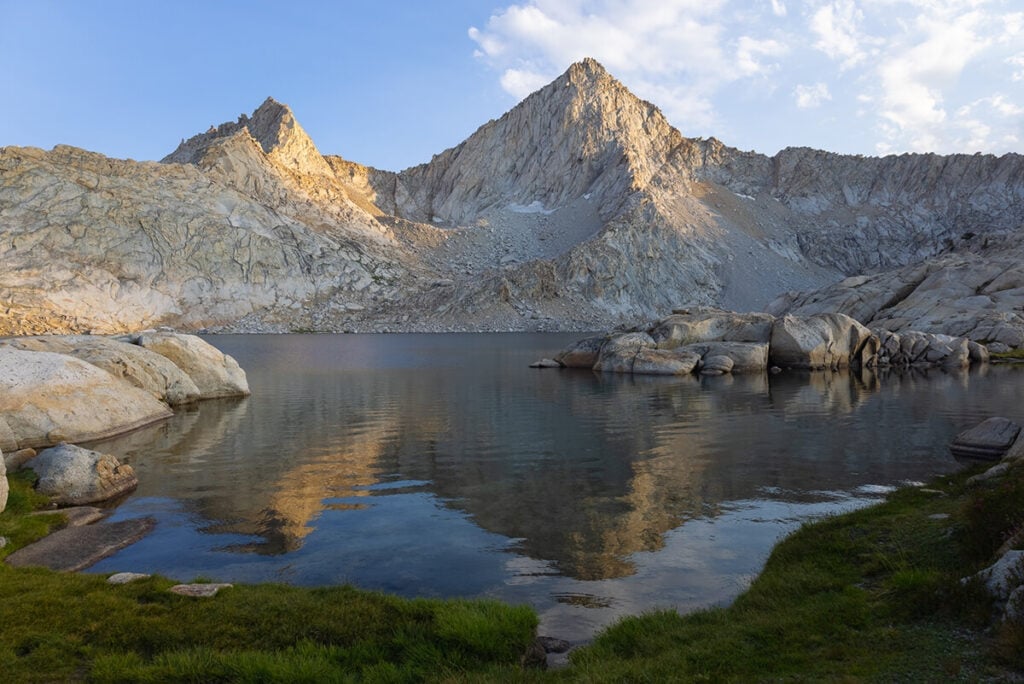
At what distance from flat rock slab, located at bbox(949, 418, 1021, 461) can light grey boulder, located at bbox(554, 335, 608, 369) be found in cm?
4431

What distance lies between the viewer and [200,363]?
42344 mm

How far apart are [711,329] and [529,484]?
177ft

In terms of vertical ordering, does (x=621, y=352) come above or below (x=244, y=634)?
above

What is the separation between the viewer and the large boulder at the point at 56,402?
2348cm

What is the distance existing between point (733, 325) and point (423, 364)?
115ft

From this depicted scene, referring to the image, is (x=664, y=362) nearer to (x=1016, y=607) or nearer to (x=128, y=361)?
(x=128, y=361)

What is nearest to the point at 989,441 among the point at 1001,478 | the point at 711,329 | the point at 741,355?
the point at 1001,478

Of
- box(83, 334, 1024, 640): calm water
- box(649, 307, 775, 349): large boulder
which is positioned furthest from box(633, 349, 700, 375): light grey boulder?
box(83, 334, 1024, 640): calm water

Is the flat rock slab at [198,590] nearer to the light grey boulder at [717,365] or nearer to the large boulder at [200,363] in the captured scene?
the large boulder at [200,363]

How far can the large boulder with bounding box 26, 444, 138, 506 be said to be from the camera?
18.7 metres

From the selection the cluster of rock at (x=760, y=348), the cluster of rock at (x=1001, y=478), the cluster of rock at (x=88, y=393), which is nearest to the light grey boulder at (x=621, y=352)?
A: the cluster of rock at (x=760, y=348)

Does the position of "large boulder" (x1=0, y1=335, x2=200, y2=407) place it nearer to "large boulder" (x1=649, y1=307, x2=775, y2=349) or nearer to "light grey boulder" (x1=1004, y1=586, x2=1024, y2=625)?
"light grey boulder" (x1=1004, y1=586, x2=1024, y2=625)

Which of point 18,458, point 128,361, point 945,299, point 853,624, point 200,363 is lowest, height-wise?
point 853,624

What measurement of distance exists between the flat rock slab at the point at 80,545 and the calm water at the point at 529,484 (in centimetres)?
52
